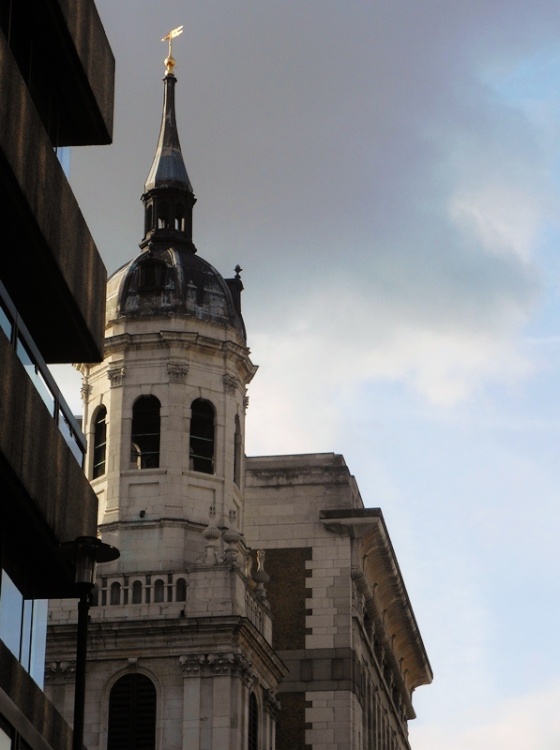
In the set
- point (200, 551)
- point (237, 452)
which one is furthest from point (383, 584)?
point (200, 551)

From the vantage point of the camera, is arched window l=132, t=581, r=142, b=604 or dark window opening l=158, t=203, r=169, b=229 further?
dark window opening l=158, t=203, r=169, b=229

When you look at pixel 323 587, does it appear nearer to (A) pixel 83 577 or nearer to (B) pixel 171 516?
(B) pixel 171 516

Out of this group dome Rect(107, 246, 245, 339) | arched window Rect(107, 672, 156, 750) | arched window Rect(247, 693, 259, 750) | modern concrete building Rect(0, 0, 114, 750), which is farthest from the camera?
dome Rect(107, 246, 245, 339)

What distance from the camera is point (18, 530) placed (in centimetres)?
3472

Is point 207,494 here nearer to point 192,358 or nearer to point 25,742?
point 192,358

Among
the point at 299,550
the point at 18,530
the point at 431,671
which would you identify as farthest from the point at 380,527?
the point at 18,530

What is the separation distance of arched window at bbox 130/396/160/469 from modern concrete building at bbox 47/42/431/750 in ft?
0.17

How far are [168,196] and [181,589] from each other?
49.9 ft

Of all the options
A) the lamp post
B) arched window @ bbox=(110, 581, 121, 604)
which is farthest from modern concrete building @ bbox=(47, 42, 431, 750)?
the lamp post

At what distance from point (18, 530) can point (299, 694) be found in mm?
33166

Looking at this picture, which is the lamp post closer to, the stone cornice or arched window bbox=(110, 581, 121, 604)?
arched window bbox=(110, 581, 121, 604)

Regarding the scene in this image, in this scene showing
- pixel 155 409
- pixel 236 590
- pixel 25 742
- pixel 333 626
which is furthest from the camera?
pixel 333 626

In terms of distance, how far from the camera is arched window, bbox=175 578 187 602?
5878 centimetres

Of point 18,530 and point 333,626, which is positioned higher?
point 333,626
